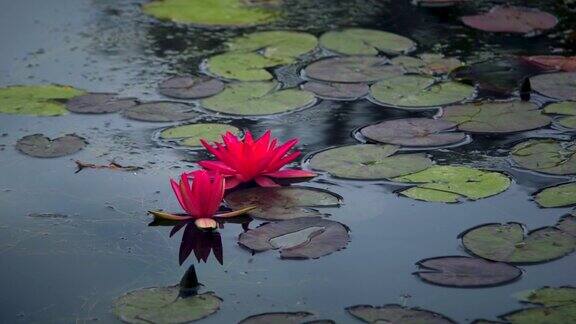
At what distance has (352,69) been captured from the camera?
4301mm

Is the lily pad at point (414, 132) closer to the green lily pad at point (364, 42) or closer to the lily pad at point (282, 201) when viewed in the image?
the lily pad at point (282, 201)

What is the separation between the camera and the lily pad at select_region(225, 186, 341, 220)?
10.4 ft

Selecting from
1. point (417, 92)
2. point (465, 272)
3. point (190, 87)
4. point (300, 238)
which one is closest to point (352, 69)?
point (417, 92)

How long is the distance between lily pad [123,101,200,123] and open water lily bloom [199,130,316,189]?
54cm

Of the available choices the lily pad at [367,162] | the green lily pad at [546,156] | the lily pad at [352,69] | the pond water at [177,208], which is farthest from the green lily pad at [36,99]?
the green lily pad at [546,156]

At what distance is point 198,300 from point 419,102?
1.60 meters

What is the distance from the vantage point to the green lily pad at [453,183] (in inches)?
127

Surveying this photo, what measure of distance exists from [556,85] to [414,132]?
2.52 feet

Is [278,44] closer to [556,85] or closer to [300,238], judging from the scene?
[556,85]

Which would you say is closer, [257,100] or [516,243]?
[516,243]

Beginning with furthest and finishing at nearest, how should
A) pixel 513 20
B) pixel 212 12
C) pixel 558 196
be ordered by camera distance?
1. pixel 212 12
2. pixel 513 20
3. pixel 558 196

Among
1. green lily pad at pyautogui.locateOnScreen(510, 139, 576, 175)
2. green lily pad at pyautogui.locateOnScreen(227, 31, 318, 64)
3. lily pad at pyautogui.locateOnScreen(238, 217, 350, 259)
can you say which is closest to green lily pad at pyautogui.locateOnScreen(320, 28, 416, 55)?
green lily pad at pyautogui.locateOnScreen(227, 31, 318, 64)

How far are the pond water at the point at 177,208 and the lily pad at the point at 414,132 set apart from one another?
57mm

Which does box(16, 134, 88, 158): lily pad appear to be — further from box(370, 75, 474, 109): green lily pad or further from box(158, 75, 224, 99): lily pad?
box(370, 75, 474, 109): green lily pad
